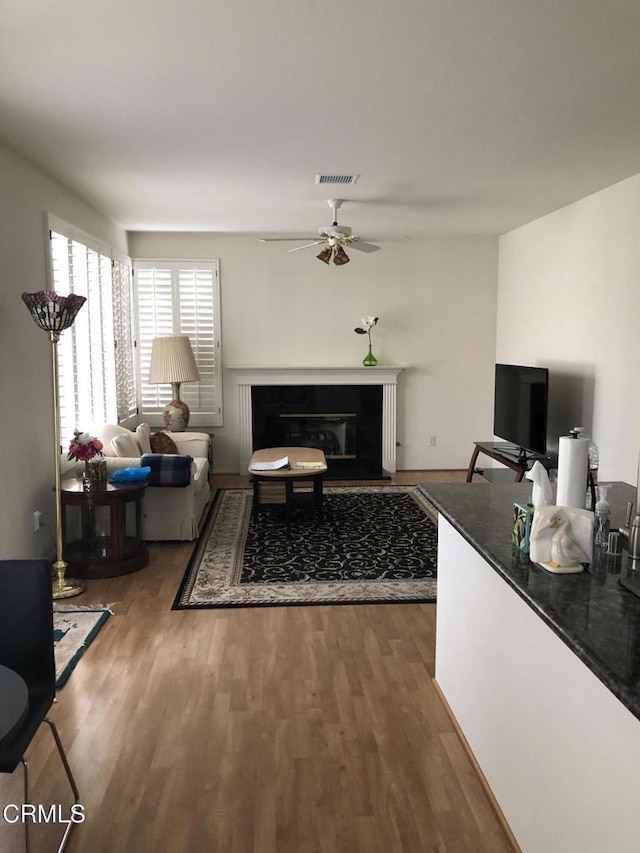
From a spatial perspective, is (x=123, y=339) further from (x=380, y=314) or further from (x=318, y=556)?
(x=318, y=556)

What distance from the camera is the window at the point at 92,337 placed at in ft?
15.7

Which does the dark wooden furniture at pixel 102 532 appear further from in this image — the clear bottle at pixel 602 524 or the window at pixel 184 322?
the clear bottle at pixel 602 524

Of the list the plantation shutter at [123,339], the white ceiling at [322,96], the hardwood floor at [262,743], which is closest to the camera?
the hardwood floor at [262,743]

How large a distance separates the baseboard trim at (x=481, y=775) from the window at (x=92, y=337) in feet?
10.7

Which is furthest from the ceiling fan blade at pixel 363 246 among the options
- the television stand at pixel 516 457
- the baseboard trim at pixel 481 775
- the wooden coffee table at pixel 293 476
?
the baseboard trim at pixel 481 775

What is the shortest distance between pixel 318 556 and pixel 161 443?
2.05 metres

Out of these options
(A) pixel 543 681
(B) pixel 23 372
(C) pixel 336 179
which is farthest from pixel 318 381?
(A) pixel 543 681

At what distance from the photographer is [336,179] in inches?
185

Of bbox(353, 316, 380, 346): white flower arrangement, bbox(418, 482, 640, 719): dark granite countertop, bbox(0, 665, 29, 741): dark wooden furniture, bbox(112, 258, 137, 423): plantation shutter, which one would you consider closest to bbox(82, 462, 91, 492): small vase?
bbox(112, 258, 137, 423): plantation shutter

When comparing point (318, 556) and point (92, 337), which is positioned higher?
point (92, 337)

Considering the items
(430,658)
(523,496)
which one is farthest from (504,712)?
(430,658)

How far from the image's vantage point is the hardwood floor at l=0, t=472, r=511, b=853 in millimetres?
2125

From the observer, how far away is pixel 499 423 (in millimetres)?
6652

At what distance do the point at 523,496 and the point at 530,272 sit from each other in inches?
175
